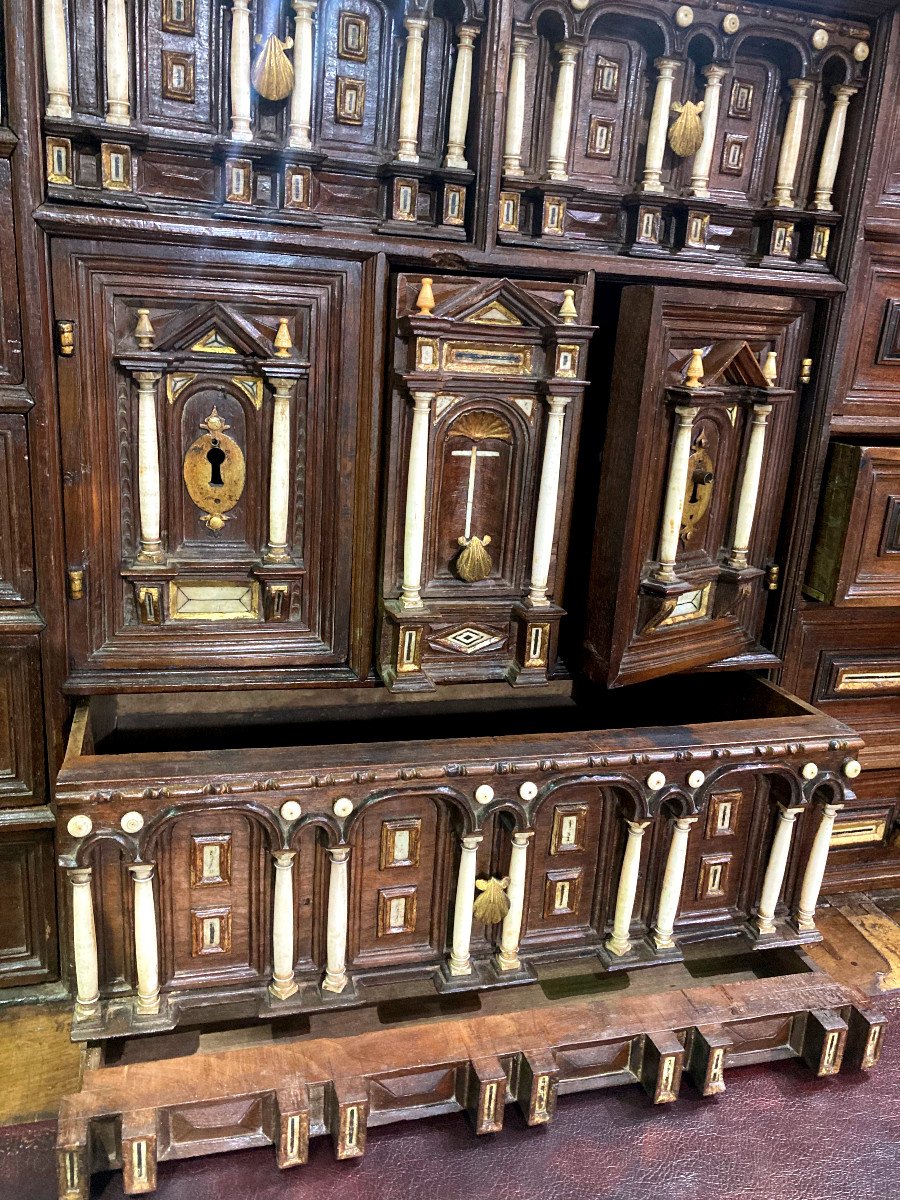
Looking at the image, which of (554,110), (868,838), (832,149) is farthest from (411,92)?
(868,838)

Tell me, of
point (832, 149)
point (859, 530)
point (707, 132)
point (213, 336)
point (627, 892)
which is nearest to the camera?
point (213, 336)

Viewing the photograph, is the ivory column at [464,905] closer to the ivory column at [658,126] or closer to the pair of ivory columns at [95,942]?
the pair of ivory columns at [95,942]

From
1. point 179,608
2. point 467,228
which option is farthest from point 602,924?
point 467,228

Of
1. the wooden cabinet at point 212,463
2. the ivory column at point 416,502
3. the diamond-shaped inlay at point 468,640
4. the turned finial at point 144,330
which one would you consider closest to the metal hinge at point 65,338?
the wooden cabinet at point 212,463

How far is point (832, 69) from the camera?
7.31 feet

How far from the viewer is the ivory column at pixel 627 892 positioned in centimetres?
204

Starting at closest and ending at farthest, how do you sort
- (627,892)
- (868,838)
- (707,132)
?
(627,892) < (707,132) < (868,838)

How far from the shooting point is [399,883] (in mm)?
1972

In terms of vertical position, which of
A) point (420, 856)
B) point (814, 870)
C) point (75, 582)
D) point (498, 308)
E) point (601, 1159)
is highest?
point (498, 308)

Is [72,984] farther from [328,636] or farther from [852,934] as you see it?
[852,934]

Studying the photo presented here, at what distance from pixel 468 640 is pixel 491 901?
1.88 feet

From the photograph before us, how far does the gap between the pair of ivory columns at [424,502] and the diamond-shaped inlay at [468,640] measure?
122 millimetres

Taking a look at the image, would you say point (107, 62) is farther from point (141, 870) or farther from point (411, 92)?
point (141, 870)

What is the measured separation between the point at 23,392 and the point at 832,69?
1935 mm
